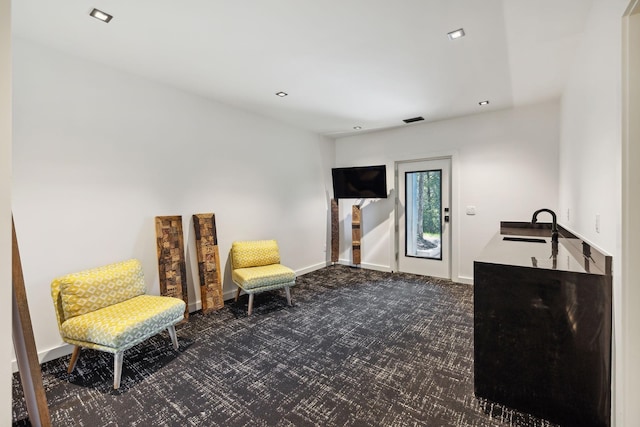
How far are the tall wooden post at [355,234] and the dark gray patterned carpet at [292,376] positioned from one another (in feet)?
6.42

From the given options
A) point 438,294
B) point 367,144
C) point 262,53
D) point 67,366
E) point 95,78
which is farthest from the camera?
point 367,144

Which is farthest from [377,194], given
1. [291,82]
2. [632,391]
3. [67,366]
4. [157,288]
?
[67,366]

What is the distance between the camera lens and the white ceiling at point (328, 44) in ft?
6.23

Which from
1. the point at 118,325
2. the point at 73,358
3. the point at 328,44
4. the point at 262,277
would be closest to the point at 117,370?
the point at 118,325

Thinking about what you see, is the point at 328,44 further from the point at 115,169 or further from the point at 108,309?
the point at 108,309

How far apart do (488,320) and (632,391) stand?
0.64m

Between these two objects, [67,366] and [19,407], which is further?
[67,366]

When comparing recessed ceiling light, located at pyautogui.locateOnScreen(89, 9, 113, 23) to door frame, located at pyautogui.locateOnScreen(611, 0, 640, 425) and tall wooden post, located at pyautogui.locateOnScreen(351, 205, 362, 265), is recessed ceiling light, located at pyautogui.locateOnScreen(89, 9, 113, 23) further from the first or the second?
tall wooden post, located at pyautogui.locateOnScreen(351, 205, 362, 265)

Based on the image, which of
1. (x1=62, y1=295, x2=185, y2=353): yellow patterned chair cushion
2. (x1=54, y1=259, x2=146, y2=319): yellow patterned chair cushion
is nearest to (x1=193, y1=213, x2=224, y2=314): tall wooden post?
(x1=54, y1=259, x2=146, y2=319): yellow patterned chair cushion

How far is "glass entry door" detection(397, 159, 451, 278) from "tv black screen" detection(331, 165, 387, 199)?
0.37 metres

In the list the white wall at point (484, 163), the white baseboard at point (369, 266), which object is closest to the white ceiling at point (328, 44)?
the white wall at point (484, 163)

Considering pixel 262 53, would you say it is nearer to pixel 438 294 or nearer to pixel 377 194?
pixel 377 194

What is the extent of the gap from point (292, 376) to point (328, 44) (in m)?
2.61

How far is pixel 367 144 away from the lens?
530 centimetres
